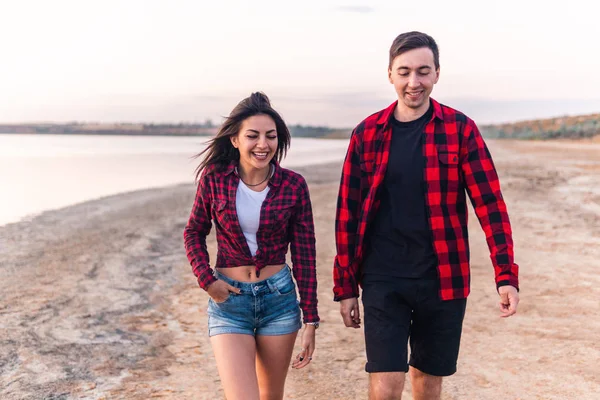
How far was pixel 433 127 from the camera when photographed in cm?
315

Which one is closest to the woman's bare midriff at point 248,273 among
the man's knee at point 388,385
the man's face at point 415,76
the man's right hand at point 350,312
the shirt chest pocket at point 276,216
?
the shirt chest pocket at point 276,216

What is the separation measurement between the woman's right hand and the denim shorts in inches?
1.0

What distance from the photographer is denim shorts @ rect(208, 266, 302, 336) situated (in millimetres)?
3148

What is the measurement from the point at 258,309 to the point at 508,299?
127 cm

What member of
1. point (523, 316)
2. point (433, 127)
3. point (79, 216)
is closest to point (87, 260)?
point (79, 216)

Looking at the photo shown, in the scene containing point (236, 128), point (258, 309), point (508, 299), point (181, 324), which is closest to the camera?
point (508, 299)

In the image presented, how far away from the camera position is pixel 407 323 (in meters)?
3.20

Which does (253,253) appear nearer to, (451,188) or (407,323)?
(407,323)

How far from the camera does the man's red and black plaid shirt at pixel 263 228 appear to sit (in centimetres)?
319

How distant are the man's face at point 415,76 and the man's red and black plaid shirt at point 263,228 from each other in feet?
2.35

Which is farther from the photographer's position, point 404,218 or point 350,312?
point 350,312

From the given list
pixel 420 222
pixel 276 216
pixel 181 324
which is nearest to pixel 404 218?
pixel 420 222

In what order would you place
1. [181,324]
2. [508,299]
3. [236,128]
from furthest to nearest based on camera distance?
1. [181,324]
2. [236,128]
3. [508,299]

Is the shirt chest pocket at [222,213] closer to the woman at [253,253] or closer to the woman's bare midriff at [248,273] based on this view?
the woman at [253,253]
